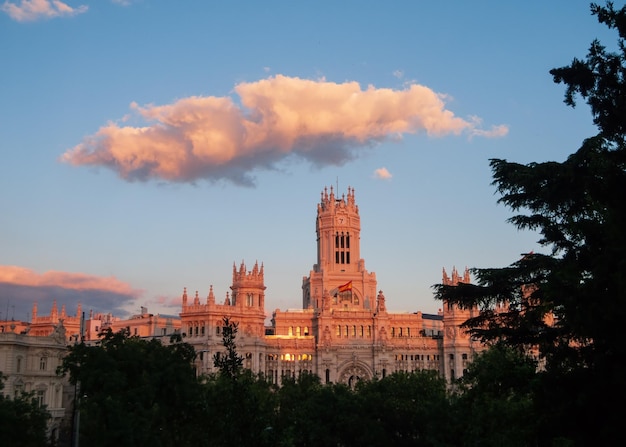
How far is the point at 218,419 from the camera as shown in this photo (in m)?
51.1

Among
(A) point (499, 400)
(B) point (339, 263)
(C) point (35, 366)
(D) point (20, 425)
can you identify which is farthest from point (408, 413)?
(B) point (339, 263)

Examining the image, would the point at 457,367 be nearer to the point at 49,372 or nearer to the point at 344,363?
the point at 344,363

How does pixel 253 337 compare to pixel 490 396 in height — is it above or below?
above

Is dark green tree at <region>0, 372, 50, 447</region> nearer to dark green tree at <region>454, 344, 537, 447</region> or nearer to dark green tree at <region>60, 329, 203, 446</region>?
dark green tree at <region>60, 329, 203, 446</region>

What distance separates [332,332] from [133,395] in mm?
82801

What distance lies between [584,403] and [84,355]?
1564 inches

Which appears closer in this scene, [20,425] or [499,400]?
[20,425]

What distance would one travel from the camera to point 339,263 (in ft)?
Answer: 490

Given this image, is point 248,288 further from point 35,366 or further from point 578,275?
point 578,275

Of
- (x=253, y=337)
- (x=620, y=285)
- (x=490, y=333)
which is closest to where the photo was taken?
(x=620, y=285)

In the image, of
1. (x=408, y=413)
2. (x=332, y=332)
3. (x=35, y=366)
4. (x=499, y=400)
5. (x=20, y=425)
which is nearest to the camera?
(x=20, y=425)

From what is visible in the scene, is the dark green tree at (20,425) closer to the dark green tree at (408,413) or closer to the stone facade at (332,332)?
the dark green tree at (408,413)

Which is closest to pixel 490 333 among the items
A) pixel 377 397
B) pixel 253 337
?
pixel 377 397

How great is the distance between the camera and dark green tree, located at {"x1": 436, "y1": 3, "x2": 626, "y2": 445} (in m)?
28.9
